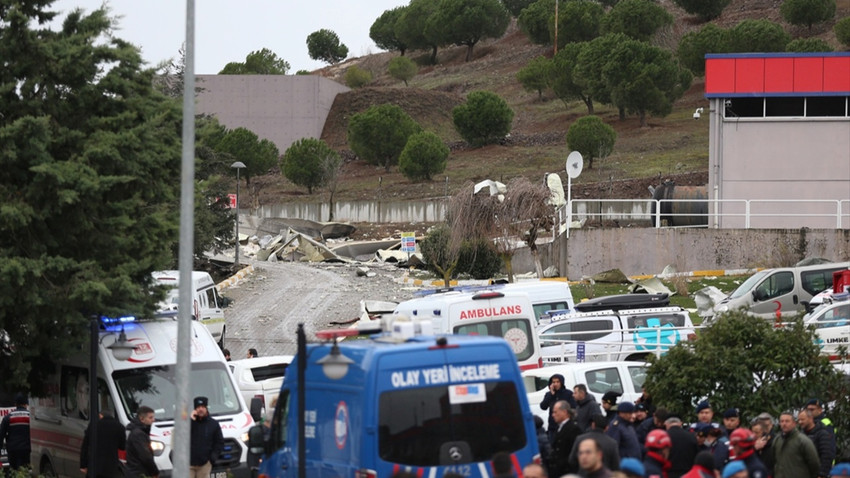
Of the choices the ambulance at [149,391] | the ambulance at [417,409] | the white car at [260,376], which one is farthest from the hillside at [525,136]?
the ambulance at [417,409]

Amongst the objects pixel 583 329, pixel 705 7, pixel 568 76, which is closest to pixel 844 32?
pixel 568 76

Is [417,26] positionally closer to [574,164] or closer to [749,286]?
[574,164]

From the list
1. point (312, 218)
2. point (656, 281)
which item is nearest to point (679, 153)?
point (312, 218)

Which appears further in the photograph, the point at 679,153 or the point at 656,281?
the point at 679,153

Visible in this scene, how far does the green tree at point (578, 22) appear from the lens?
115m

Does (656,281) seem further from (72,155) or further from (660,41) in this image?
(660,41)

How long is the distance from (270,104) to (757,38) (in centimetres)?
4077

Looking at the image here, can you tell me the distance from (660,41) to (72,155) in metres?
101

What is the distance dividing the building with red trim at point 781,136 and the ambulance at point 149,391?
25.1 metres

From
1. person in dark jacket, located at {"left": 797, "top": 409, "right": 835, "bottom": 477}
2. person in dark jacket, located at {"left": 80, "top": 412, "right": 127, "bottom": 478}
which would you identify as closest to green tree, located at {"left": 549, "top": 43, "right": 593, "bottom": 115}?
person in dark jacket, located at {"left": 80, "top": 412, "right": 127, "bottom": 478}

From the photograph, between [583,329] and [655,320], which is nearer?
[583,329]

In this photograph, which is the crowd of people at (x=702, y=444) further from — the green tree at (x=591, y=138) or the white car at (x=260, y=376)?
the green tree at (x=591, y=138)

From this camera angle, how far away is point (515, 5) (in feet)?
484

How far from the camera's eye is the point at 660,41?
4382 inches
